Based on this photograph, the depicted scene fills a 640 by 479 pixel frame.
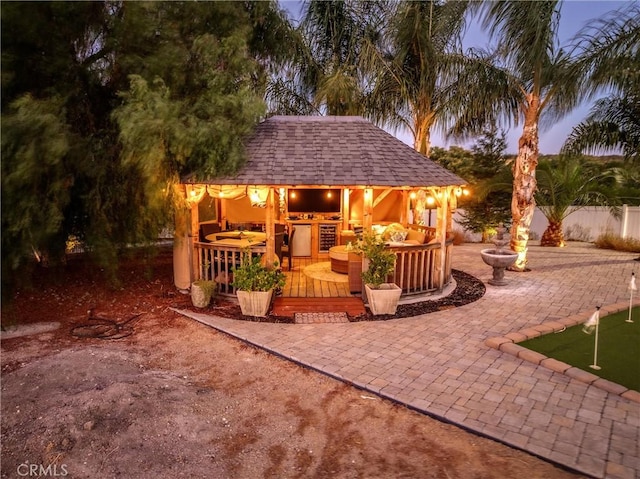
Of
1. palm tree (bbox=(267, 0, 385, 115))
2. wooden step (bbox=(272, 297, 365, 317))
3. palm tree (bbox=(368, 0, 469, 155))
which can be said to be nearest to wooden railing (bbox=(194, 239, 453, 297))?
wooden step (bbox=(272, 297, 365, 317))

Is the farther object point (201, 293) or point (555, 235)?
point (555, 235)

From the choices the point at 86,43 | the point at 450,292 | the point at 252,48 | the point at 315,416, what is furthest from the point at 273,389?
the point at 252,48

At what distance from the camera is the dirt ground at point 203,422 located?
13.1ft

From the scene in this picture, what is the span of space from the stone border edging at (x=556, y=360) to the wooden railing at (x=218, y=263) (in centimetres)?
490

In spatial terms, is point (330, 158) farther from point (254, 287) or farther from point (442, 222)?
point (254, 287)

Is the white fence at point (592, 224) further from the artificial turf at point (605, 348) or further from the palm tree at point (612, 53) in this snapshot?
the artificial turf at point (605, 348)

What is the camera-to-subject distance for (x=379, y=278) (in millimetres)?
8414

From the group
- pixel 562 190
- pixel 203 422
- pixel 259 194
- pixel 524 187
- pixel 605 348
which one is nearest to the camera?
pixel 203 422

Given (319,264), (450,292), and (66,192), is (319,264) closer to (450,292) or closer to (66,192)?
(450,292)

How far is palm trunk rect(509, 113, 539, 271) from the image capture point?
1166 cm

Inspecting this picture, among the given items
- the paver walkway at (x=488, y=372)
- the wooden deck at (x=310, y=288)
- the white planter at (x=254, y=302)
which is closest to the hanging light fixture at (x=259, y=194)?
the wooden deck at (x=310, y=288)

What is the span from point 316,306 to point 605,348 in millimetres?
4906

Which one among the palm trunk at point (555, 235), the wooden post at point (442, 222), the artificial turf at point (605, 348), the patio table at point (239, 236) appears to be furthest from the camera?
the palm trunk at point (555, 235)

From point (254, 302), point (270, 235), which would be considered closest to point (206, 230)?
point (270, 235)
